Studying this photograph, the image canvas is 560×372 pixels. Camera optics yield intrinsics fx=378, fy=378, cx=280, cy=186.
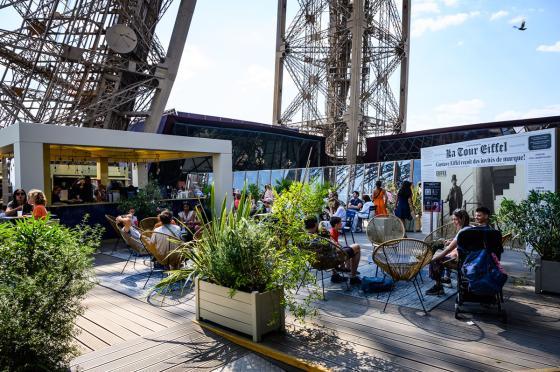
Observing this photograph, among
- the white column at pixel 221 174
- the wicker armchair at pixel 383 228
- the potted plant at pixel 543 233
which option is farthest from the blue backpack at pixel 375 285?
the white column at pixel 221 174

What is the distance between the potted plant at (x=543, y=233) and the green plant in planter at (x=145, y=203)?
8244mm

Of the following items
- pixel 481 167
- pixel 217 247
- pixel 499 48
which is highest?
pixel 499 48

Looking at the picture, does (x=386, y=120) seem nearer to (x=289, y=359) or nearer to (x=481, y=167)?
(x=481, y=167)

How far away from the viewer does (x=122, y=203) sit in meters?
9.87

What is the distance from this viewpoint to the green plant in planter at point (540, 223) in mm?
4516

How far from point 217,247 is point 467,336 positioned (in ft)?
7.84

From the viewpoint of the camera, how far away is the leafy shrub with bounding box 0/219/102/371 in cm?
230

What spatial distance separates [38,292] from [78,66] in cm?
1729

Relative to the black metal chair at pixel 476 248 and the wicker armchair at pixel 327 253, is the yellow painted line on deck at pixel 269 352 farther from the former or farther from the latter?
the black metal chair at pixel 476 248

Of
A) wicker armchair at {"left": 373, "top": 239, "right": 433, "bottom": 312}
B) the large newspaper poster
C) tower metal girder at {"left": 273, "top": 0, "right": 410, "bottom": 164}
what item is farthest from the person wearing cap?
tower metal girder at {"left": 273, "top": 0, "right": 410, "bottom": 164}

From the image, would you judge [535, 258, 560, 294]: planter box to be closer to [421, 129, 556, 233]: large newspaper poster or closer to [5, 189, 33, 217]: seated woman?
[421, 129, 556, 233]: large newspaper poster

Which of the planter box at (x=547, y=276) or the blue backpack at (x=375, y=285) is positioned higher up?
the planter box at (x=547, y=276)

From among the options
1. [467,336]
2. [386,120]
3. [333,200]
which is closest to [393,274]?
[467,336]

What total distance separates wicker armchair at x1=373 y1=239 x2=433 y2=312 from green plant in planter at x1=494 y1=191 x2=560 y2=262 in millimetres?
1398
